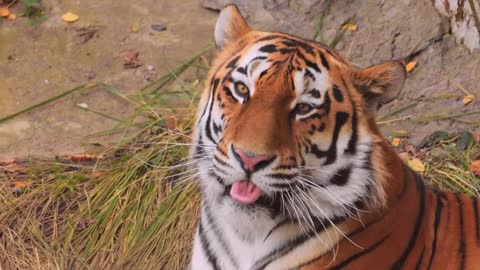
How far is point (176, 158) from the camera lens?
3.97 m

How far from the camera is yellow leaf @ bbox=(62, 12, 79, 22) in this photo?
5062mm

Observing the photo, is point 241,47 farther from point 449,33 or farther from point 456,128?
point 449,33

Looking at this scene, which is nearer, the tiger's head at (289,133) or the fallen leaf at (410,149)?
the tiger's head at (289,133)

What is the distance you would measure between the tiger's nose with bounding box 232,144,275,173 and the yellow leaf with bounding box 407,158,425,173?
69.0 inches

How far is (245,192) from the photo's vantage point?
8.20ft

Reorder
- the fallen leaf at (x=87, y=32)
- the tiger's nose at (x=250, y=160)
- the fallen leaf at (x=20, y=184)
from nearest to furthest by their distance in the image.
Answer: the tiger's nose at (x=250, y=160), the fallen leaf at (x=20, y=184), the fallen leaf at (x=87, y=32)

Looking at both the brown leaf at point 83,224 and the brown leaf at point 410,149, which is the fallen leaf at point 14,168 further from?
the brown leaf at point 410,149

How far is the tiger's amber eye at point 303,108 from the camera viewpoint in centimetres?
250

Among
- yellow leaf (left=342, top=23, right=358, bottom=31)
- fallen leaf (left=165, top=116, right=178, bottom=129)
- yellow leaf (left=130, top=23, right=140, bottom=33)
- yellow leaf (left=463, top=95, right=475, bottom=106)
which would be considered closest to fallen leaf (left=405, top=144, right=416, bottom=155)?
yellow leaf (left=463, top=95, right=475, bottom=106)

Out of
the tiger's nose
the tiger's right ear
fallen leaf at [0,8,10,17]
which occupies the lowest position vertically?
fallen leaf at [0,8,10,17]

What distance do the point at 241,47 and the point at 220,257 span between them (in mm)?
685

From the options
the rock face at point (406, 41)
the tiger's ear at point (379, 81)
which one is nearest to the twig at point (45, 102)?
the rock face at point (406, 41)

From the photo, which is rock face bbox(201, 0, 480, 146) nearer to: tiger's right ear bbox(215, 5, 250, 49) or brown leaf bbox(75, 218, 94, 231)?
brown leaf bbox(75, 218, 94, 231)

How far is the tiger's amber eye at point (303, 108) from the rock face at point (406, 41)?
1.85 meters
